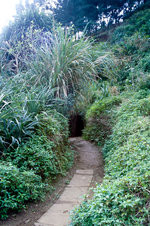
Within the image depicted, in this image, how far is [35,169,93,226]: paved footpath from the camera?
2368 mm

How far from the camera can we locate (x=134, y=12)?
13758 millimetres

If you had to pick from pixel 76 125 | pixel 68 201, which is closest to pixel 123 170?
pixel 68 201

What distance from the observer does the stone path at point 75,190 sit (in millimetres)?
2398

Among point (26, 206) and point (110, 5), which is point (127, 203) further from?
point (110, 5)

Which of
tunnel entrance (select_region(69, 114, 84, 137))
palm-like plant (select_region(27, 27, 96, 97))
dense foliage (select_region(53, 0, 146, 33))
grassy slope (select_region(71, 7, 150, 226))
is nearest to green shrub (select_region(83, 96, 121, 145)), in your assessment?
grassy slope (select_region(71, 7, 150, 226))

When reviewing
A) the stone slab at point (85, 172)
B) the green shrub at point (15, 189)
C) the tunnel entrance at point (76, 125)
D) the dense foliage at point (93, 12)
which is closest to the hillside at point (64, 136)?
the green shrub at point (15, 189)

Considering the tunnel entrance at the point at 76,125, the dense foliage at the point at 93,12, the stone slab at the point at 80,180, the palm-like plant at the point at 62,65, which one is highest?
the dense foliage at the point at 93,12

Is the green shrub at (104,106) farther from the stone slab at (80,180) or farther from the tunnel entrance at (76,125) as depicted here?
the stone slab at (80,180)

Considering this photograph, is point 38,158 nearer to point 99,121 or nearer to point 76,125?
point 99,121

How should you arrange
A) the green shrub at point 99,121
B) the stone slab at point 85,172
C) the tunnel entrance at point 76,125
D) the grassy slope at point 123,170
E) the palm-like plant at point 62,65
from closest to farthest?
the grassy slope at point 123,170, the stone slab at point 85,172, the palm-like plant at point 62,65, the green shrub at point 99,121, the tunnel entrance at point 76,125

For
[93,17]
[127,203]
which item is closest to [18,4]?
[93,17]

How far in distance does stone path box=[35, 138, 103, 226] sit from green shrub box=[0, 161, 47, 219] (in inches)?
12.8

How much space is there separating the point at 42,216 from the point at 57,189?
0.78 metres

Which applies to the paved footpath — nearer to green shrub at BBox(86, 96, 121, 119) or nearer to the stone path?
the stone path
